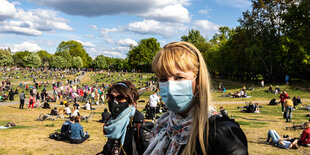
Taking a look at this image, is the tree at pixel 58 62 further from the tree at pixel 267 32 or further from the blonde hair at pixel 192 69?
the blonde hair at pixel 192 69

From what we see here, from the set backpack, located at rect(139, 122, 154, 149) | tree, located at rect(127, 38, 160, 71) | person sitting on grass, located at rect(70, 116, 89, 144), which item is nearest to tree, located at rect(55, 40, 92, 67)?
tree, located at rect(127, 38, 160, 71)

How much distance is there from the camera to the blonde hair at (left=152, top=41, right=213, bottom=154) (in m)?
1.47

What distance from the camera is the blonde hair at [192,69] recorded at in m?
1.47

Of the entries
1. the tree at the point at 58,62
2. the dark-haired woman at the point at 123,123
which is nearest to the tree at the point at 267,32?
the dark-haired woman at the point at 123,123

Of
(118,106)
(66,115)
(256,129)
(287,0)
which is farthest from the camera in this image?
(287,0)

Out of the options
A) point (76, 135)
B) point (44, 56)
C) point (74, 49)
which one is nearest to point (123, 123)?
point (76, 135)

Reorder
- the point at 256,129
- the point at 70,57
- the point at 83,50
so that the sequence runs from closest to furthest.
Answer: the point at 256,129
the point at 70,57
the point at 83,50

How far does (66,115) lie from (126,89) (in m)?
17.0

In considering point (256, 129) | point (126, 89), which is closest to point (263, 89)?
point (256, 129)

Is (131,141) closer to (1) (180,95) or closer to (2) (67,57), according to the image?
(1) (180,95)

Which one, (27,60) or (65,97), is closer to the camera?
(65,97)

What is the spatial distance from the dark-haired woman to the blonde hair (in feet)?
5.55

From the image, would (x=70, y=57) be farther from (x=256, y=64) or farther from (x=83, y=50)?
(x=256, y=64)

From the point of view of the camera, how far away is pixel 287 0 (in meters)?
39.4
